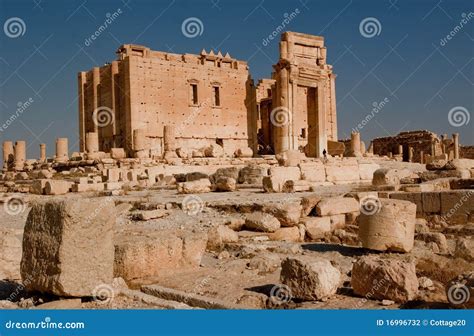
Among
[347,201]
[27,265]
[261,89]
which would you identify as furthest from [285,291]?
[261,89]

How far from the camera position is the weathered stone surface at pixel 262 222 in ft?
28.9

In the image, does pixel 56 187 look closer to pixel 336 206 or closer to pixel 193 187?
pixel 193 187

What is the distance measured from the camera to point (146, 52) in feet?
98.5

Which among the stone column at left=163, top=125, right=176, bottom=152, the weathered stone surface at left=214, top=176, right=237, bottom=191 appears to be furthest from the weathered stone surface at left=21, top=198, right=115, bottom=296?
the stone column at left=163, top=125, right=176, bottom=152

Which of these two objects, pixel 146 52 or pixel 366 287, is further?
pixel 146 52

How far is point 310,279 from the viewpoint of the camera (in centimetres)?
468

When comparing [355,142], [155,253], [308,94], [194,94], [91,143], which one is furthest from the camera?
[355,142]

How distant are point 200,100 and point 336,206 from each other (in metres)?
22.6

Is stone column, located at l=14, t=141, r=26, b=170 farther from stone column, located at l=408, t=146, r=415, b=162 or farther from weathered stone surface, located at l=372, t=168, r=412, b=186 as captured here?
stone column, located at l=408, t=146, r=415, b=162

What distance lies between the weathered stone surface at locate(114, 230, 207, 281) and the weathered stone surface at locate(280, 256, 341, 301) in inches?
61.4

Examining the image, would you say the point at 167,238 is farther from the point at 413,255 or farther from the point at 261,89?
the point at 261,89

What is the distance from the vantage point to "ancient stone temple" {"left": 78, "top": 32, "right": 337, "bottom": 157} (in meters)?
29.0

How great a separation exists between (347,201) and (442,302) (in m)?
5.81

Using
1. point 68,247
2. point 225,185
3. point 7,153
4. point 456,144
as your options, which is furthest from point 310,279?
point 456,144
